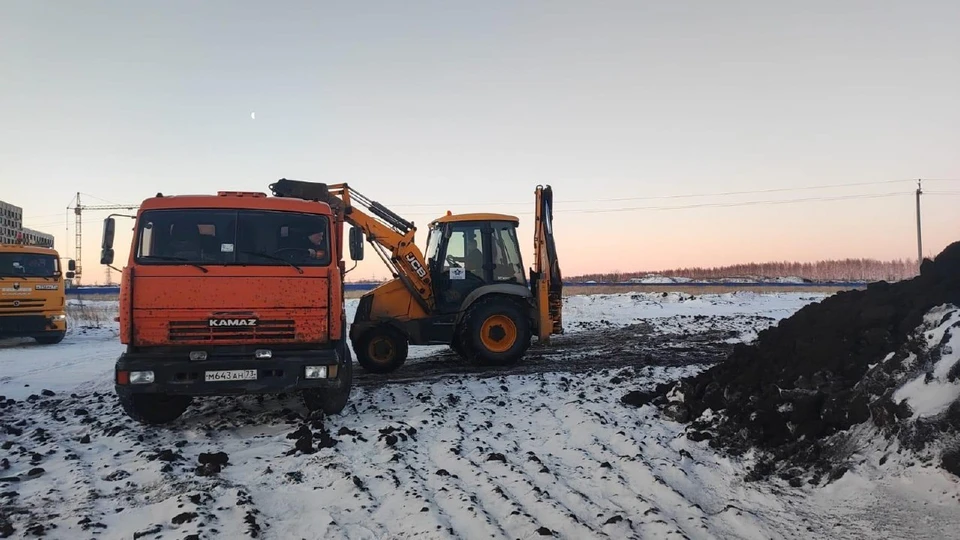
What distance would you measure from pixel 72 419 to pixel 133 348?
1940mm

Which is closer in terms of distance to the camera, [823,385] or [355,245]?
[823,385]

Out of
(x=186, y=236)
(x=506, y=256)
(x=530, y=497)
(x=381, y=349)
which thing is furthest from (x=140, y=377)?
(x=506, y=256)

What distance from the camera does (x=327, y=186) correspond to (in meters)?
10.4

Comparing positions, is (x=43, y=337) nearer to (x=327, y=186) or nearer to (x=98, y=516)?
(x=327, y=186)

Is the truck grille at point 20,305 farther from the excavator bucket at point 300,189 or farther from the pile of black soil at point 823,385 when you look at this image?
the pile of black soil at point 823,385

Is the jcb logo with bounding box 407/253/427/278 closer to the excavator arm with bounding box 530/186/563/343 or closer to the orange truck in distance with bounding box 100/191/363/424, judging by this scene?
the excavator arm with bounding box 530/186/563/343

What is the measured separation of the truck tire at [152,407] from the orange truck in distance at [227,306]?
1 centimetres

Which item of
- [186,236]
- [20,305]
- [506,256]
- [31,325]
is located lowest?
[31,325]

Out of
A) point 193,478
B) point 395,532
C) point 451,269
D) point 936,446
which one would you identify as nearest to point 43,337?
point 451,269

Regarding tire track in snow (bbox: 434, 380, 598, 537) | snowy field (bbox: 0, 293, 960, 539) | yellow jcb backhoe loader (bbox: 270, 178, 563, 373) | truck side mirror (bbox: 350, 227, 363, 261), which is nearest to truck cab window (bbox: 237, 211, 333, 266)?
truck side mirror (bbox: 350, 227, 363, 261)

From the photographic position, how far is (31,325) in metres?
14.4

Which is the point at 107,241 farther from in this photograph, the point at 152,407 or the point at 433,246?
the point at 433,246

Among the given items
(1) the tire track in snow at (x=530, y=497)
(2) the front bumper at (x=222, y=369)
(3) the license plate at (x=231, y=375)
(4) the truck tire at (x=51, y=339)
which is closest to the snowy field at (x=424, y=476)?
(1) the tire track in snow at (x=530, y=497)

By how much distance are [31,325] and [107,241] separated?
393 inches
